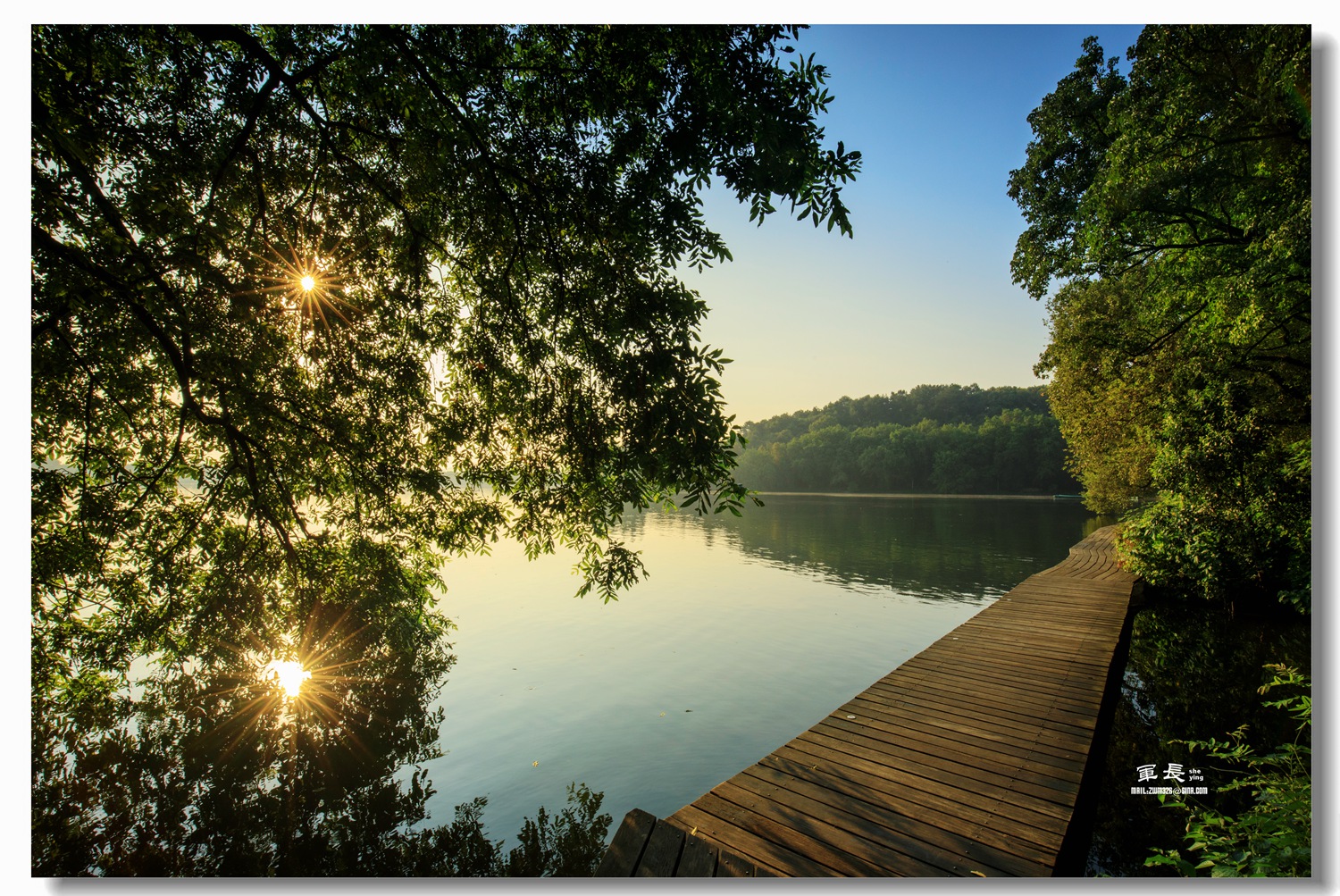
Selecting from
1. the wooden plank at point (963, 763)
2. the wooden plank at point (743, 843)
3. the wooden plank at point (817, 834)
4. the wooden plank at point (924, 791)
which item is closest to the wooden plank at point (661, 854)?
the wooden plank at point (743, 843)

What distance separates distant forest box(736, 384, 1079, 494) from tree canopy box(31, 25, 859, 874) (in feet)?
183

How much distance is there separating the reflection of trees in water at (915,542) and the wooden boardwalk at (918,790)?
30.3ft

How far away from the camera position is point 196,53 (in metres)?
3.94

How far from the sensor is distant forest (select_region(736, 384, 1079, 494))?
59.6 meters

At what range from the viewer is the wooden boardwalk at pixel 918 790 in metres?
3.04

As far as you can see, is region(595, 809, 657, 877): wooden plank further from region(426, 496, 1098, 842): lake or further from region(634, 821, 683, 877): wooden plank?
region(426, 496, 1098, 842): lake

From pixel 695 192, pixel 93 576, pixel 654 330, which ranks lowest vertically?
pixel 93 576

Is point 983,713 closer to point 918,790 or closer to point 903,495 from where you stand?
point 918,790

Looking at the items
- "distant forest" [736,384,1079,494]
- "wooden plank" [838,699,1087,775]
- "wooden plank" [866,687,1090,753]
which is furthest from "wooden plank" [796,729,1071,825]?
"distant forest" [736,384,1079,494]

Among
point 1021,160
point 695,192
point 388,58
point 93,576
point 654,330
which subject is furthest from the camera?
point 1021,160

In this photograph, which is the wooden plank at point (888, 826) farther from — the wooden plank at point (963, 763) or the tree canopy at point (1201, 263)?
the tree canopy at point (1201, 263)
